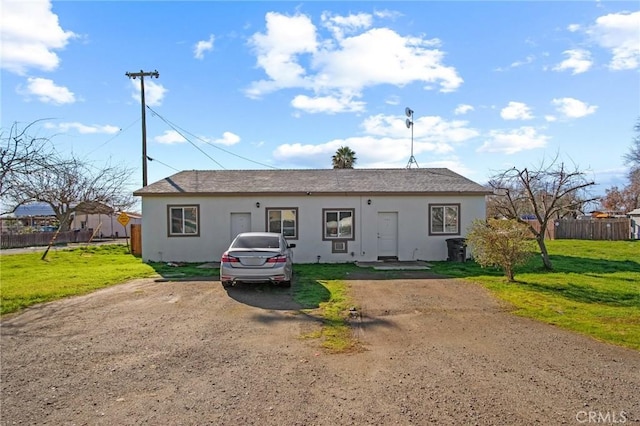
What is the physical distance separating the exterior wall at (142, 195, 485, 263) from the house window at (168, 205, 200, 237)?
167 millimetres

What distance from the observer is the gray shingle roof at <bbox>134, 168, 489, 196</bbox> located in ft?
55.9

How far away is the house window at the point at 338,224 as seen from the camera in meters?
17.2

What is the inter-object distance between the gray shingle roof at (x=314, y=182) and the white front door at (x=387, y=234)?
107 cm

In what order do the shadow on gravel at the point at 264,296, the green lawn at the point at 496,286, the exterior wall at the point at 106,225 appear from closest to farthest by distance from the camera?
the green lawn at the point at 496,286
the shadow on gravel at the point at 264,296
the exterior wall at the point at 106,225

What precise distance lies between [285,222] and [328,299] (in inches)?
311

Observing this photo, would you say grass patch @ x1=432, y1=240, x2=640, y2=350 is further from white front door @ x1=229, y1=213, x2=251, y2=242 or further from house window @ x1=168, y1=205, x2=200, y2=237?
house window @ x1=168, y1=205, x2=200, y2=237

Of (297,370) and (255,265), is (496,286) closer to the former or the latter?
(255,265)

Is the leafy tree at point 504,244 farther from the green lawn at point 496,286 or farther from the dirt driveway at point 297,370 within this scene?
the dirt driveway at point 297,370

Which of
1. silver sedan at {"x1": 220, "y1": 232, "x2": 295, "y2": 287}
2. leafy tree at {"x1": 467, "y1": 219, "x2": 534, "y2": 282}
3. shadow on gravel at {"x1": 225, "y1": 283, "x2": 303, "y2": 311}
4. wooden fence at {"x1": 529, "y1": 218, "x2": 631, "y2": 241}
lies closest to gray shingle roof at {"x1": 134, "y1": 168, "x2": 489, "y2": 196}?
leafy tree at {"x1": 467, "y1": 219, "x2": 534, "y2": 282}

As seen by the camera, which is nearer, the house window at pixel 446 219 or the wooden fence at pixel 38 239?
the house window at pixel 446 219

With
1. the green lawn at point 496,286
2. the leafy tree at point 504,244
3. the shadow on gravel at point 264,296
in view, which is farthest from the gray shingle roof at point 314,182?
the shadow on gravel at point 264,296

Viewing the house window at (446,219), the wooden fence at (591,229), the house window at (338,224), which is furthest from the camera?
the wooden fence at (591,229)

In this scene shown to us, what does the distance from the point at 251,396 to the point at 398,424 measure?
1519mm

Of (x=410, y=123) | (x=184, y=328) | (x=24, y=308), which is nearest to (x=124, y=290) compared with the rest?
(x=24, y=308)
